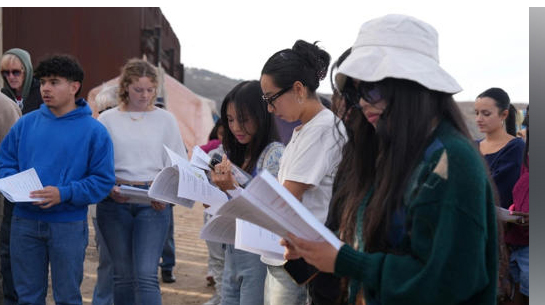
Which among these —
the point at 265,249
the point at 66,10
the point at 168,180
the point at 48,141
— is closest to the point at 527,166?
the point at 168,180

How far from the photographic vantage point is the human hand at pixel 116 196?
382cm

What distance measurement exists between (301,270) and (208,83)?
153 feet

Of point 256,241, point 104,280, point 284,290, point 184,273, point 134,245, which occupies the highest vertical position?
point 256,241

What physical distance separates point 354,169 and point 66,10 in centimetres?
1009

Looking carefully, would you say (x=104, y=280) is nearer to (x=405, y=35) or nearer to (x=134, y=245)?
(x=134, y=245)

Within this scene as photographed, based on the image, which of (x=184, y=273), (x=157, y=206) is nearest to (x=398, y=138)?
(x=157, y=206)

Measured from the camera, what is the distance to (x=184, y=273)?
265 inches

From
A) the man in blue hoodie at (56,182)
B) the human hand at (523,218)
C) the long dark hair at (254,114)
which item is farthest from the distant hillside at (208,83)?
the long dark hair at (254,114)

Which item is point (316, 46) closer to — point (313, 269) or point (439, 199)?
point (313, 269)

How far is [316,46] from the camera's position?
277cm

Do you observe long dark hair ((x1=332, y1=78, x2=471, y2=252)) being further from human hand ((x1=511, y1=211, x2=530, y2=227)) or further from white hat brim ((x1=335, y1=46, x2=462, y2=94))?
human hand ((x1=511, y1=211, x2=530, y2=227))

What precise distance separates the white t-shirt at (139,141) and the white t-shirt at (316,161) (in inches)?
63.1

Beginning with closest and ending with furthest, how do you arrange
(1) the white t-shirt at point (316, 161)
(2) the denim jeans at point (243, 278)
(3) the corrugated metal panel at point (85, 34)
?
(1) the white t-shirt at point (316, 161) → (2) the denim jeans at point (243, 278) → (3) the corrugated metal panel at point (85, 34)

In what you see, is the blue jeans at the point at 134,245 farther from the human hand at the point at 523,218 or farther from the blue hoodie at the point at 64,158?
the human hand at the point at 523,218
